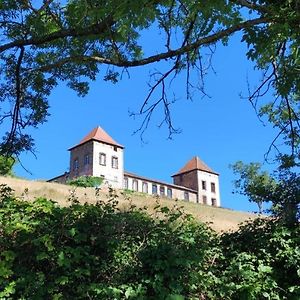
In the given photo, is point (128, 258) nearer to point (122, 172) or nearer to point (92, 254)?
point (92, 254)

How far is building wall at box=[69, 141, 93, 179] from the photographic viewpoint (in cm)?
7106

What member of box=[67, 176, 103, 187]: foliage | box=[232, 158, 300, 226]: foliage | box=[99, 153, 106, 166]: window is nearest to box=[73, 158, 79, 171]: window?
box=[99, 153, 106, 166]: window

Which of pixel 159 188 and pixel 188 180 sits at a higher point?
pixel 188 180

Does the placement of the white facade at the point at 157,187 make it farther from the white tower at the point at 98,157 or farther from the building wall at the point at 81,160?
the building wall at the point at 81,160

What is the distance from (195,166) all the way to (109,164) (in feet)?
71.4

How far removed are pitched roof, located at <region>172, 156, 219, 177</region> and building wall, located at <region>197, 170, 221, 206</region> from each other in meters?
0.88

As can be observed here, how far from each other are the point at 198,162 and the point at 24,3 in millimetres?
82371

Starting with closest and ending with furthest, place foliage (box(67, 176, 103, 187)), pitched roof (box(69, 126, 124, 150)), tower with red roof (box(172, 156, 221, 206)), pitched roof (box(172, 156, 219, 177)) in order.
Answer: foliage (box(67, 176, 103, 187)), pitched roof (box(69, 126, 124, 150)), tower with red roof (box(172, 156, 221, 206)), pitched roof (box(172, 156, 219, 177))

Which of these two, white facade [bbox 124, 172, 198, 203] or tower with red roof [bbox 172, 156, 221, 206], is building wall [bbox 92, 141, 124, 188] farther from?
tower with red roof [bbox 172, 156, 221, 206]

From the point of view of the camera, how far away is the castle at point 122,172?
71.4m

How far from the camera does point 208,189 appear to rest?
3378 inches

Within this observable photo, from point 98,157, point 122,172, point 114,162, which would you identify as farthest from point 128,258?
point 122,172

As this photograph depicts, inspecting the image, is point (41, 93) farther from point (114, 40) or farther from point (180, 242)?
point (180, 242)

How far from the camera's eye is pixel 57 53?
8.30 m
